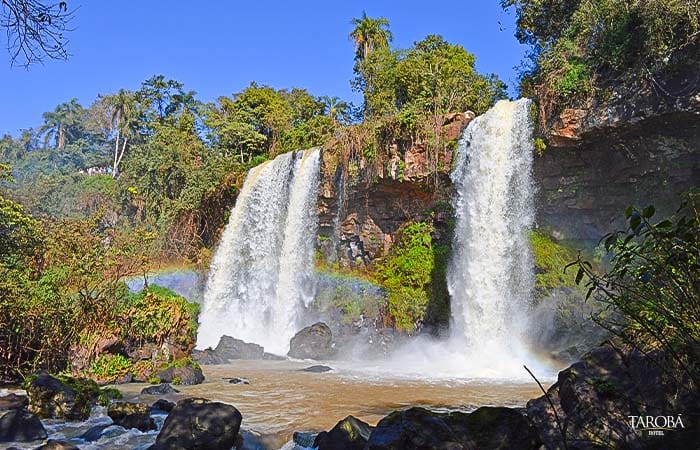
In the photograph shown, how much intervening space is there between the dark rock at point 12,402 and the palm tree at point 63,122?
62.4 m

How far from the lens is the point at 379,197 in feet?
64.4

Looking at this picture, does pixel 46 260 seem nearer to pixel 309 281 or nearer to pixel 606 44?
pixel 309 281

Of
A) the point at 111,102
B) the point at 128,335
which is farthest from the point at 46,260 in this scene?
the point at 111,102

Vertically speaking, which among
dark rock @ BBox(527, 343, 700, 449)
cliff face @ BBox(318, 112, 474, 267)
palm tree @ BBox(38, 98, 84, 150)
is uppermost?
palm tree @ BBox(38, 98, 84, 150)

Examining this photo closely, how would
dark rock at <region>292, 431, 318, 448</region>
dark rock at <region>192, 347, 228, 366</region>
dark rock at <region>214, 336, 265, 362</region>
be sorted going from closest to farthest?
dark rock at <region>292, 431, 318, 448</region> → dark rock at <region>192, 347, 228, 366</region> → dark rock at <region>214, 336, 265, 362</region>

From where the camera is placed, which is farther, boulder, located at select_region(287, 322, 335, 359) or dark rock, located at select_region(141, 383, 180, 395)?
boulder, located at select_region(287, 322, 335, 359)

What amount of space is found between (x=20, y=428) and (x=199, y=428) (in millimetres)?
2303

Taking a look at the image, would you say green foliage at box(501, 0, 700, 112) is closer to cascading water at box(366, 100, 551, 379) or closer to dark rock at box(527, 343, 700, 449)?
cascading water at box(366, 100, 551, 379)

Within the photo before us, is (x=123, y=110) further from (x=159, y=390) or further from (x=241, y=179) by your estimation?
(x=159, y=390)

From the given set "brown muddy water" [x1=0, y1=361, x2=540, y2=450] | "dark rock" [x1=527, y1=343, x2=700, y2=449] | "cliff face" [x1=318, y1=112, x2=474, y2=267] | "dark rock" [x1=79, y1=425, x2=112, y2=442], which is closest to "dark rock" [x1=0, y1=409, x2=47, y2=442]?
"brown muddy water" [x1=0, y1=361, x2=540, y2=450]

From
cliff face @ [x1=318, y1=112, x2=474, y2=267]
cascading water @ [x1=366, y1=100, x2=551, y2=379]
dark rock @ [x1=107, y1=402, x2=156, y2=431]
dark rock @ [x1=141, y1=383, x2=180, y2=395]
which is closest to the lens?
dark rock @ [x1=107, y1=402, x2=156, y2=431]

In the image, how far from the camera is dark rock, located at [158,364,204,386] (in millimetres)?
10789

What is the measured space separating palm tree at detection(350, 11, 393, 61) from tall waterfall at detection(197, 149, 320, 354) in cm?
1030

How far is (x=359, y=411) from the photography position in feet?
27.0
